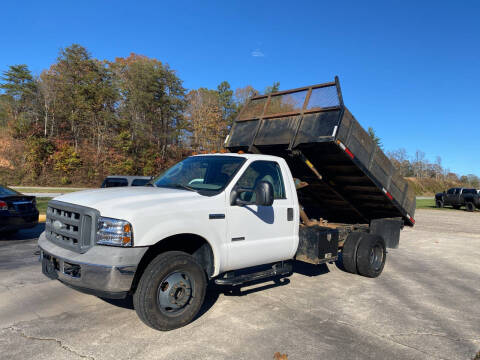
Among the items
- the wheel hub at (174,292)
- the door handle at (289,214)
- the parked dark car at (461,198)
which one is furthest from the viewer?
the parked dark car at (461,198)

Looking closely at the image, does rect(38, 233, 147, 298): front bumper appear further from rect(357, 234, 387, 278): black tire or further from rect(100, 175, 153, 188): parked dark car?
rect(100, 175, 153, 188): parked dark car

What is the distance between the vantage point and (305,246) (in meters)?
5.43

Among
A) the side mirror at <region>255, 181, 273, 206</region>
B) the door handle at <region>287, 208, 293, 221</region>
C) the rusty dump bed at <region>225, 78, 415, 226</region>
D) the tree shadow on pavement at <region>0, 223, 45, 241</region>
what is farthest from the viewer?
the tree shadow on pavement at <region>0, 223, 45, 241</region>

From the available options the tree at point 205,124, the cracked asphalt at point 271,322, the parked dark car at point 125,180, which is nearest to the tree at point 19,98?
the tree at point 205,124

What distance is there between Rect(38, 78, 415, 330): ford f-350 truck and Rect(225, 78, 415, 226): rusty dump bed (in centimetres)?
2

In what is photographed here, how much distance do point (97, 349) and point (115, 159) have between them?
1510 inches

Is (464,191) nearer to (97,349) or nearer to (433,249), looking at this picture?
(433,249)

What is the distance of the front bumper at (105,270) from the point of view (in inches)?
131

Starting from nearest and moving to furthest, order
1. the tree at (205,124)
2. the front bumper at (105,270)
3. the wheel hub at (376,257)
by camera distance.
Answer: the front bumper at (105,270) < the wheel hub at (376,257) < the tree at (205,124)

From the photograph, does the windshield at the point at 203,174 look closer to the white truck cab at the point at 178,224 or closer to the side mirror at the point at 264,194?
the white truck cab at the point at 178,224

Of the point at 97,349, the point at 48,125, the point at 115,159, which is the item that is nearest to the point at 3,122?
the point at 48,125

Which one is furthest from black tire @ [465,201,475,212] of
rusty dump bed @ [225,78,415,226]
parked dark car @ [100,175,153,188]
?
parked dark car @ [100,175,153,188]

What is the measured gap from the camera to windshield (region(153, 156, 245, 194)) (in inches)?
175

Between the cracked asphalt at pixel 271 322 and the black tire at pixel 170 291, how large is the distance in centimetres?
18
